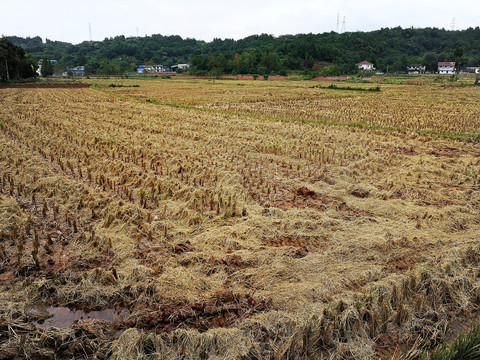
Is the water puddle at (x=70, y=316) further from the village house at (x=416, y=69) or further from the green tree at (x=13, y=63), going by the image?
the village house at (x=416, y=69)

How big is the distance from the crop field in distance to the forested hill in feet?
218

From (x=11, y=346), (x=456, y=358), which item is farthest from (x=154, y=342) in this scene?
(x=456, y=358)

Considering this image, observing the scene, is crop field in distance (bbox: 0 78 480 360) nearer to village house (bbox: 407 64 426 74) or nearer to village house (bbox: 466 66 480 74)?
village house (bbox: 407 64 426 74)

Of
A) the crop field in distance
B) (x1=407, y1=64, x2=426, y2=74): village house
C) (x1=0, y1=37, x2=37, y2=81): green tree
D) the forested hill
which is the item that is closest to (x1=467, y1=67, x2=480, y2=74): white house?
the forested hill

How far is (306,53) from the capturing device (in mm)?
92688

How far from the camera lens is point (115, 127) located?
14945 millimetres

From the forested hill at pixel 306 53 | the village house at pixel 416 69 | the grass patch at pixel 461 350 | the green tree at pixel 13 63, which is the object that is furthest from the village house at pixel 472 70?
the grass patch at pixel 461 350

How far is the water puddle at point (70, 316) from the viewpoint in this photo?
12.4 feet

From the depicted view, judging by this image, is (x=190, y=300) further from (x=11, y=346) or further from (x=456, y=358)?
(x=456, y=358)

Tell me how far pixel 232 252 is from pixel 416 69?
11242cm

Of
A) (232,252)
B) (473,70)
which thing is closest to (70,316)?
(232,252)

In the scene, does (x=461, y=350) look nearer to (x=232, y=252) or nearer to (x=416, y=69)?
(x=232, y=252)

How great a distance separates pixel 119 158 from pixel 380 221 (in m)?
7.77

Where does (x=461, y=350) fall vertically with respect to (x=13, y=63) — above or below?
below
